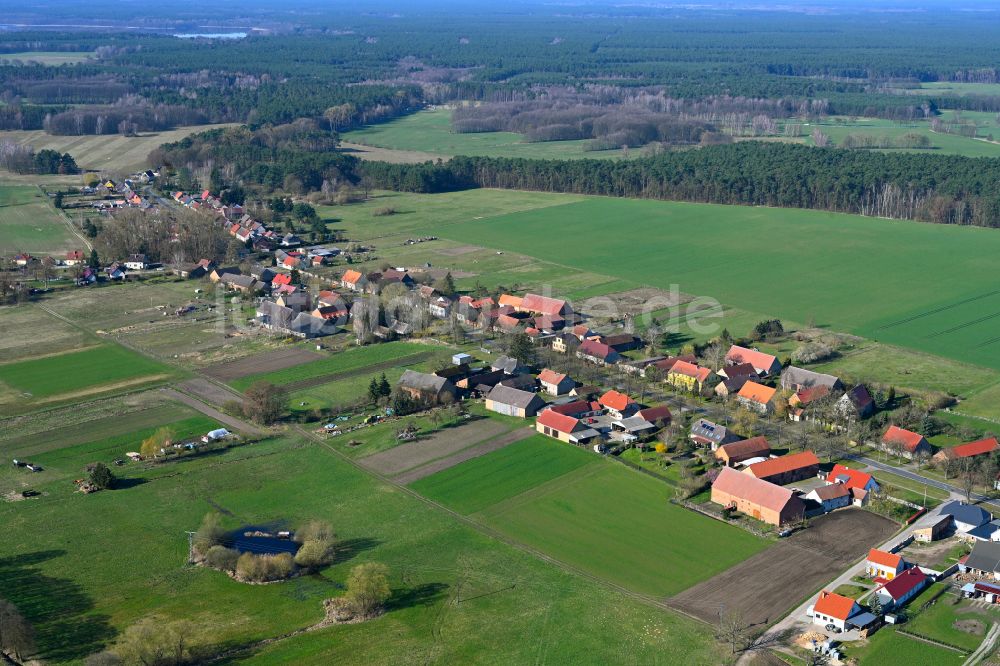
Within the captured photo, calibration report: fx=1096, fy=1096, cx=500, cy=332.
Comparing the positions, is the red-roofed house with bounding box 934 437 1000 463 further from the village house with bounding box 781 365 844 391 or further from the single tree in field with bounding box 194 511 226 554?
the single tree in field with bounding box 194 511 226 554

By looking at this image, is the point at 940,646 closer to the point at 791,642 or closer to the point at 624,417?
the point at 791,642

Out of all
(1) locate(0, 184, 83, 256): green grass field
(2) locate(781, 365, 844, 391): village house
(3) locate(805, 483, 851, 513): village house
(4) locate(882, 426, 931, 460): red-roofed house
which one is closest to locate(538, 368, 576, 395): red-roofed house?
(2) locate(781, 365, 844, 391): village house

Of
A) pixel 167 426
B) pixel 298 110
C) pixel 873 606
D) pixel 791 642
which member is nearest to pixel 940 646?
pixel 873 606

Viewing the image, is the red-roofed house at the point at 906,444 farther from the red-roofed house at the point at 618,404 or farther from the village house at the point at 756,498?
the red-roofed house at the point at 618,404

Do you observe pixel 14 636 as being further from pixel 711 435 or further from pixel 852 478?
pixel 852 478

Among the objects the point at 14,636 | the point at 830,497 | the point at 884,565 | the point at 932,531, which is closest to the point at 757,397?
the point at 830,497

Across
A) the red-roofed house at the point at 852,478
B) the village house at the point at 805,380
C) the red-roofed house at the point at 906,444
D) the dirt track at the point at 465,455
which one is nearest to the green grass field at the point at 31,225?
the dirt track at the point at 465,455
